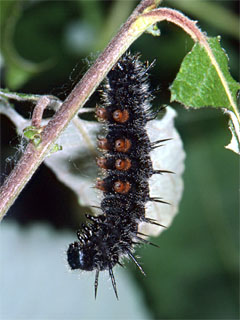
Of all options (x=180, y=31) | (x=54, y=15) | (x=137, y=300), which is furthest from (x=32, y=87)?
(x=137, y=300)

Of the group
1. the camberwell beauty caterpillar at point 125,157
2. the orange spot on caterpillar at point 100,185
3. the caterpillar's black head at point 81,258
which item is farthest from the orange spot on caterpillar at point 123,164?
the caterpillar's black head at point 81,258

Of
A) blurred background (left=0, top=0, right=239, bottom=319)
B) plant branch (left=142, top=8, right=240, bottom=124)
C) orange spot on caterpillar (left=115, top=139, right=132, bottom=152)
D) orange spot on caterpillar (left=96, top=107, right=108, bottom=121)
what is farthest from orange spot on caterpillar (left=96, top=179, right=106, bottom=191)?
blurred background (left=0, top=0, right=239, bottom=319)

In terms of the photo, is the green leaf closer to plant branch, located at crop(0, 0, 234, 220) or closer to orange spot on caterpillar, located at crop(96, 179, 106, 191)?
plant branch, located at crop(0, 0, 234, 220)

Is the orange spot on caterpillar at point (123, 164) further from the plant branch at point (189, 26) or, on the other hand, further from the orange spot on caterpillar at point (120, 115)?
the plant branch at point (189, 26)

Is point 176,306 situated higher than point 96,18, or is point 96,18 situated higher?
point 96,18

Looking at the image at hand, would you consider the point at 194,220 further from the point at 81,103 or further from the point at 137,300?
the point at 81,103
